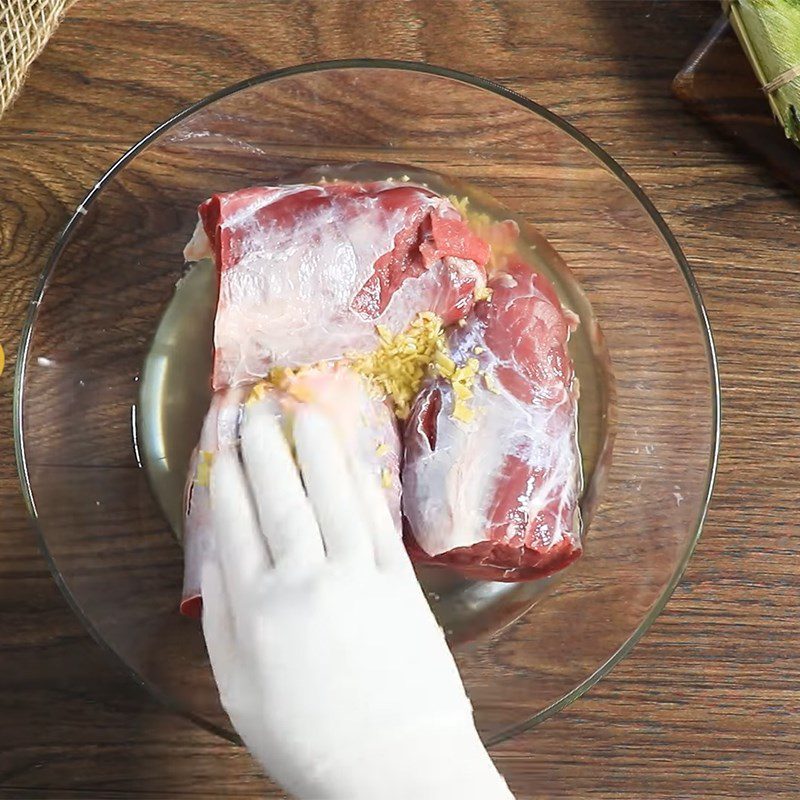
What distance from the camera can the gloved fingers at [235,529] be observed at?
90 cm

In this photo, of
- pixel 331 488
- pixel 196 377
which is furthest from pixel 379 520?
pixel 196 377

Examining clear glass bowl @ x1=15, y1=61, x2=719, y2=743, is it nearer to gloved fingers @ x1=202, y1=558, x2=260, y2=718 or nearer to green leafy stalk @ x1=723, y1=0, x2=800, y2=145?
gloved fingers @ x1=202, y1=558, x2=260, y2=718

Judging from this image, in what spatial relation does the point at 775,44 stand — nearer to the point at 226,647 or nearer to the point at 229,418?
the point at 229,418

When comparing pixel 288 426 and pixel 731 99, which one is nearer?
pixel 288 426

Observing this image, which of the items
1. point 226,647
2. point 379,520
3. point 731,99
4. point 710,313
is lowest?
point 226,647

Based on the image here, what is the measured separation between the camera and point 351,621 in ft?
2.83

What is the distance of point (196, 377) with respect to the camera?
43.3 inches

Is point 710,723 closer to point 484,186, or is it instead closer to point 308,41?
point 484,186

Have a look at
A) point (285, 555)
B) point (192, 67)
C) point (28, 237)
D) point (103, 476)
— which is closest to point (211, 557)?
point (285, 555)

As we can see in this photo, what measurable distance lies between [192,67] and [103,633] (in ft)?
2.28

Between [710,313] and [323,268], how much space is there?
51 centimetres

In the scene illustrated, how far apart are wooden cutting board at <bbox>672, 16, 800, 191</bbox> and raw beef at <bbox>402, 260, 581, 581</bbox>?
0.37 metres

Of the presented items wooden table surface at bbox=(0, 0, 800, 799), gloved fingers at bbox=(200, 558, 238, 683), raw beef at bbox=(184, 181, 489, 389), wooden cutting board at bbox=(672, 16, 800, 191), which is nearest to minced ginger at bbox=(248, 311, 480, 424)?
raw beef at bbox=(184, 181, 489, 389)

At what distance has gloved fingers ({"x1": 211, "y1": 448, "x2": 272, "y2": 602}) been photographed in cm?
90
